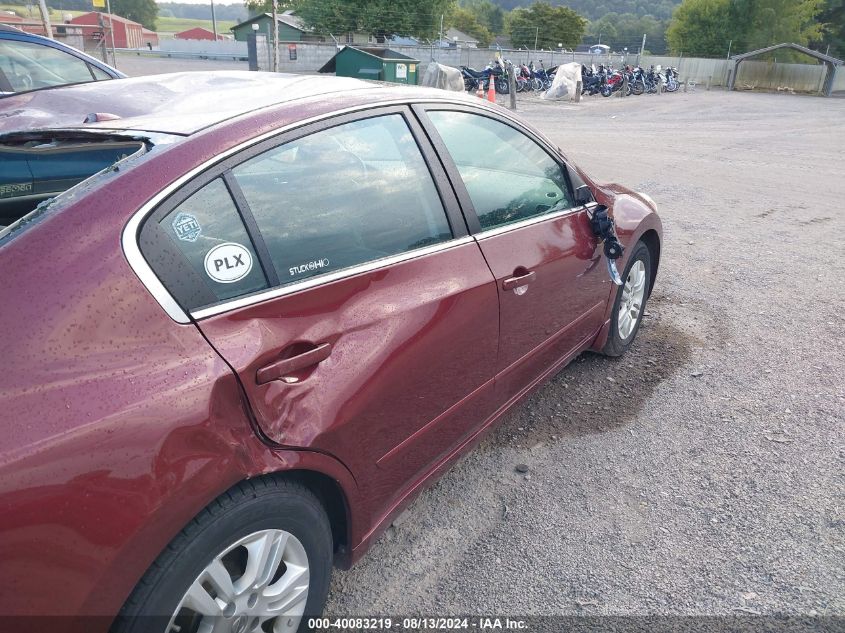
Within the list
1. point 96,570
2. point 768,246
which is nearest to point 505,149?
point 96,570

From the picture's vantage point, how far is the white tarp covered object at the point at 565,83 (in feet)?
78.8

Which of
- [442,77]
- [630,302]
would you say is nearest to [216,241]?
[630,302]

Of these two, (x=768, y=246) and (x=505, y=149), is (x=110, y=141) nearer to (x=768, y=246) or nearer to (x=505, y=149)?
(x=505, y=149)

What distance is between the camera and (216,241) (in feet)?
5.65

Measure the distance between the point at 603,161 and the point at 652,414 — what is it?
8293mm

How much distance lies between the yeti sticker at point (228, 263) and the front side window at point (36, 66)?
474cm

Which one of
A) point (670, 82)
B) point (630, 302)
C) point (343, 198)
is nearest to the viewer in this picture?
point (343, 198)

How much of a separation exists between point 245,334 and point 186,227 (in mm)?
318

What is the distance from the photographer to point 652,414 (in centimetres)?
350

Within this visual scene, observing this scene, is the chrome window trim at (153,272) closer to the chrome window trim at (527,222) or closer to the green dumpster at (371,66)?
the chrome window trim at (527,222)

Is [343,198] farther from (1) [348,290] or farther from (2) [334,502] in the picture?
(2) [334,502]

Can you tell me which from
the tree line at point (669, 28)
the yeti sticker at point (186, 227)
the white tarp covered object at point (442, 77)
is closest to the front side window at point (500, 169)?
the yeti sticker at point (186, 227)

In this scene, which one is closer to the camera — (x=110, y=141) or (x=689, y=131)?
(x=110, y=141)

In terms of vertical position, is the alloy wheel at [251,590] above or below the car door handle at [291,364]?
below
